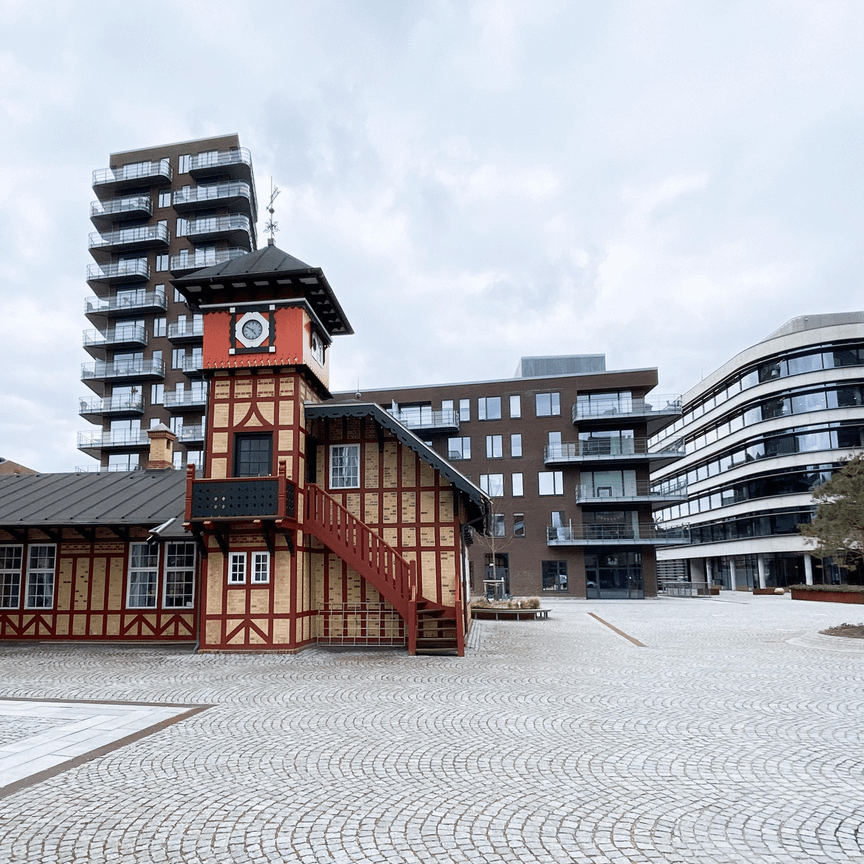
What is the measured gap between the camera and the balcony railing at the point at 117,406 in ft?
169

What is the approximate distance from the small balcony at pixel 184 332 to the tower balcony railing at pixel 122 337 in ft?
8.02

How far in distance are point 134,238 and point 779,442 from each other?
167 ft

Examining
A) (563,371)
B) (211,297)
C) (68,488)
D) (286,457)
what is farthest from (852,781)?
(563,371)

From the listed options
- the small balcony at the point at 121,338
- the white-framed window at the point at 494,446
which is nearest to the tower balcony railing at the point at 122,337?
the small balcony at the point at 121,338

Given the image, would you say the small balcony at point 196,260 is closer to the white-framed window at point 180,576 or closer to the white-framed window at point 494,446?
the white-framed window at point 494,446

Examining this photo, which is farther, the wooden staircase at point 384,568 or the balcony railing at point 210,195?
the balcony railing at point 210,195

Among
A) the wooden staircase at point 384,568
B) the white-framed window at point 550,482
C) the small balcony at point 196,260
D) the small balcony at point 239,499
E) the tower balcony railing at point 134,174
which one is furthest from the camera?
the tower balcony railing at point 134,174

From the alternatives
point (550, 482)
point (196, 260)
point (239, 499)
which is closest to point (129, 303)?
point (196, 260)

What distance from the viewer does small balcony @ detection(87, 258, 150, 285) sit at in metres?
53.3

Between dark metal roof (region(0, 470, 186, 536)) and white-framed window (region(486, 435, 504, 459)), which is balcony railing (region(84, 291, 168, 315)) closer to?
white-framed window (region(486, 435, 504, 459))

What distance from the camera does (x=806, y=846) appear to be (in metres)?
5.16

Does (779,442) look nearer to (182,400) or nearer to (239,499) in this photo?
(182,400)

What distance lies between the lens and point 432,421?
48.4m

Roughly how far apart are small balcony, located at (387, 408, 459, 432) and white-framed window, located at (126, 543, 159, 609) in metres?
29.7
